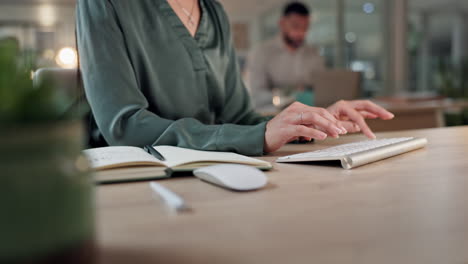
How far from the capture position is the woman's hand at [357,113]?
1079 millimetres

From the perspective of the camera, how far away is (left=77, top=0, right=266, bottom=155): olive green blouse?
0.95m

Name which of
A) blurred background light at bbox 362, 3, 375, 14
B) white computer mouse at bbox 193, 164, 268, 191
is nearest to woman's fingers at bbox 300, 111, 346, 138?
white computer mouse at bbox 193, 164, 268, 191

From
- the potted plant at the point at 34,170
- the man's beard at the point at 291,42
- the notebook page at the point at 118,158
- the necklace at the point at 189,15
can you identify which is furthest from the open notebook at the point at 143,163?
the man's beard at the point at 291,42

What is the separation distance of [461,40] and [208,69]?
4915 millimetres

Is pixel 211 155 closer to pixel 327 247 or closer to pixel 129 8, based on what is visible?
pixel 327 247

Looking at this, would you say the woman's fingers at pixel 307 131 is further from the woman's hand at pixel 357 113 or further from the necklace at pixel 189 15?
the necklace at pixel 189 15

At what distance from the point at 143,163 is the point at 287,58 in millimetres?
3543

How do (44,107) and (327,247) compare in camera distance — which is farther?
(327,247)

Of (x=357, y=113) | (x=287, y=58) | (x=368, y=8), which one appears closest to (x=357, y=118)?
(x=357, y=113)

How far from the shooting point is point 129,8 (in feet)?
3.74

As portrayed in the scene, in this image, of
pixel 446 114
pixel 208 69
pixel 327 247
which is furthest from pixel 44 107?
pixel 446 114

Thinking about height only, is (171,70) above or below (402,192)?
above

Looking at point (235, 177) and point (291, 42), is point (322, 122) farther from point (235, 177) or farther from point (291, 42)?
point (291, 42)

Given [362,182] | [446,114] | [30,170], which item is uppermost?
[30,170]
